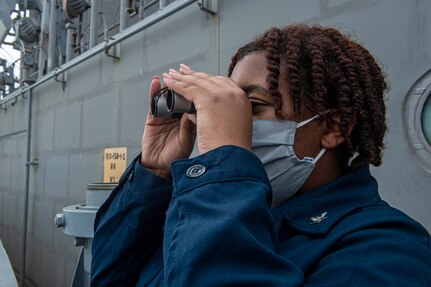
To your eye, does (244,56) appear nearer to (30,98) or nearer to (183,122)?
(183,122)

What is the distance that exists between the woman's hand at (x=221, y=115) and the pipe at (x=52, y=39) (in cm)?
448

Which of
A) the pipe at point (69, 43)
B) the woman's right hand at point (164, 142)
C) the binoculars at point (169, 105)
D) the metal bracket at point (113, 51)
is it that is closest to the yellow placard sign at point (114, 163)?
the metal bracket at point (113, 51)

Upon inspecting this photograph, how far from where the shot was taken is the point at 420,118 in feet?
5.02

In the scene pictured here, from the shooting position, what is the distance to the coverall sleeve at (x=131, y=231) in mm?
1214

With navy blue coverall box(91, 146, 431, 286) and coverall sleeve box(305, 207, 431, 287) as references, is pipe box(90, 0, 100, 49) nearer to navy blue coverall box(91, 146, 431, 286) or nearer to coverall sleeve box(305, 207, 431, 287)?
navy blue coverall box(91, 146, 431, 286)

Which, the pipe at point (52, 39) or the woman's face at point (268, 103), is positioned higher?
the pipe at point (52, 39)

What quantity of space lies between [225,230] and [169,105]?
1.43 feet

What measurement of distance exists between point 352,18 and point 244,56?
84 centimetres

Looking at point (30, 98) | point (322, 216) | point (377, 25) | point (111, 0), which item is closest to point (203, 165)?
point (322, 216)

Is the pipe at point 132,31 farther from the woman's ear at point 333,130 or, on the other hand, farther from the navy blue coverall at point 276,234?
the navy blue coverall at point 276,234

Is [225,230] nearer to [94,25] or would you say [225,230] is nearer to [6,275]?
[6,275]

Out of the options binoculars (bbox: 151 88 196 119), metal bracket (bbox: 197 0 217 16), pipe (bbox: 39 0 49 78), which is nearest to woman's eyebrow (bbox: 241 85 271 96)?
binoculars (bbox: 151 88 196 119)

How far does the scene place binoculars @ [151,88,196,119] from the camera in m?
1.03

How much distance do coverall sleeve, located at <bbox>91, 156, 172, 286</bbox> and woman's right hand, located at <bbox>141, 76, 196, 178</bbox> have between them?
44 millimetres
